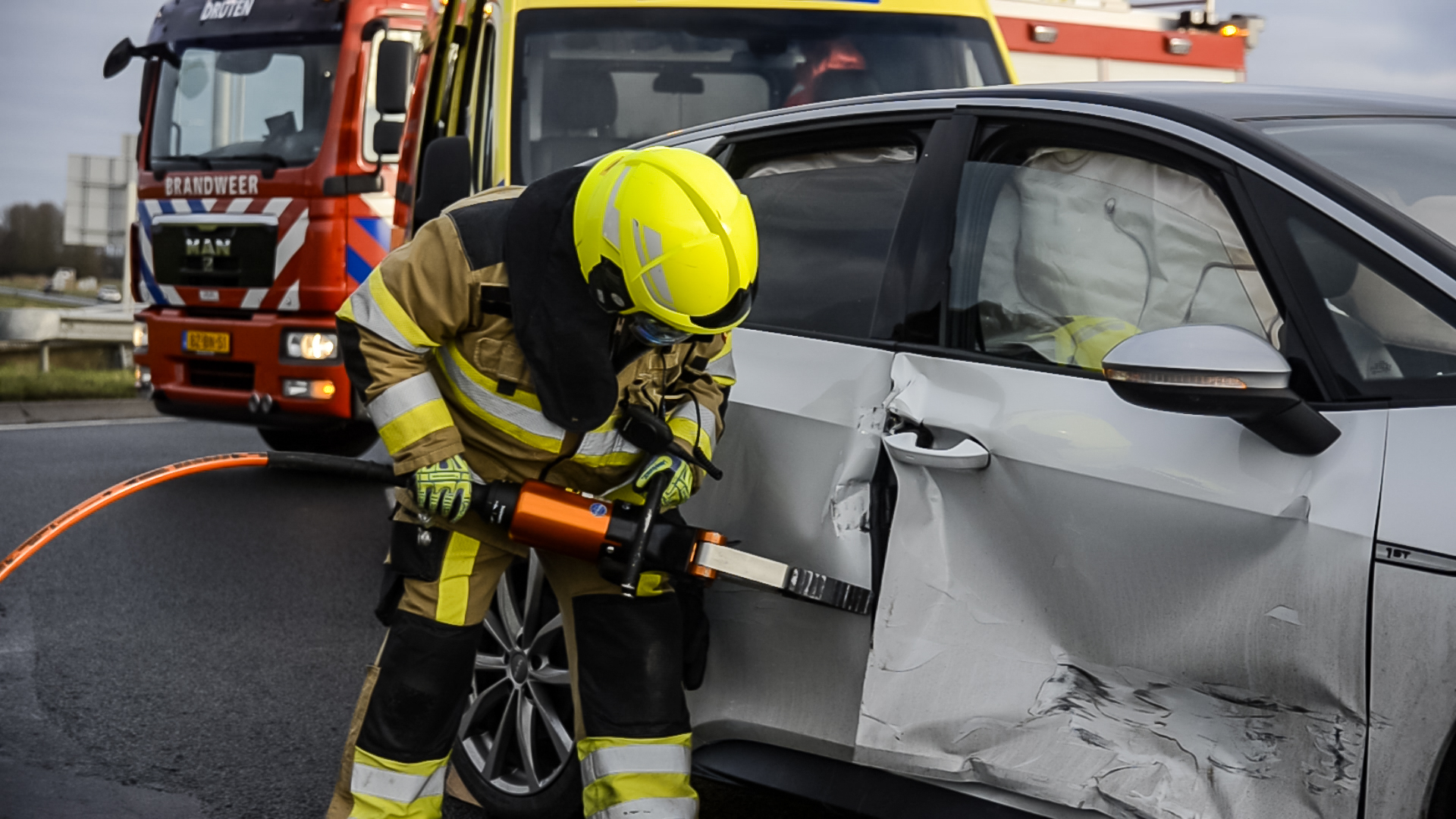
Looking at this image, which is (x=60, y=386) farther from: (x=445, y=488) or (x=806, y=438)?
(x=806, y=438)

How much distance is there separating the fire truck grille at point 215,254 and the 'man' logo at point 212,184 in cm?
19

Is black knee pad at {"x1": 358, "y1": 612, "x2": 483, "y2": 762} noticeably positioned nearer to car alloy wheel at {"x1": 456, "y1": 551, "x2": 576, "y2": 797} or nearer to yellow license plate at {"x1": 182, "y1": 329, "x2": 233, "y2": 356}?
car alloy wheel at {"x1": 456, "y1": 551, "x2": 576, "y2": 797}

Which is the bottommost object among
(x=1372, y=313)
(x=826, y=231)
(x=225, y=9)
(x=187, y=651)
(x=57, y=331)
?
(x=187, y=651)

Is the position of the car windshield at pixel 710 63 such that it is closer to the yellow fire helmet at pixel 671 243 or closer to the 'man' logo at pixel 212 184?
the yellow fire helmet at pixel 671 243

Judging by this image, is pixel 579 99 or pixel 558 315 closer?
pixel 558 315

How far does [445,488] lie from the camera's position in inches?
113

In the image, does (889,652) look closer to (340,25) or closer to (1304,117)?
(1304,117)

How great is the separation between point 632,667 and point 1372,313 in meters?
1.51

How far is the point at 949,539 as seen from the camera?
104 inches

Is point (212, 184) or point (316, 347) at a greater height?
point (212, 184)

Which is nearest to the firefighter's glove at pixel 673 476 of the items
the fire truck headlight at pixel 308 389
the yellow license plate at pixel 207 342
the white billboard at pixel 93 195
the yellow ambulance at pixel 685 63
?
the yellow ambulance at pixel 685 63

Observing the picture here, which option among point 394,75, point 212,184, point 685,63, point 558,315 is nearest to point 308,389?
point 212,184

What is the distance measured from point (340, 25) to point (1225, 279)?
24.0ft

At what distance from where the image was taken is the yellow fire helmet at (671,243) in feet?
8.63
